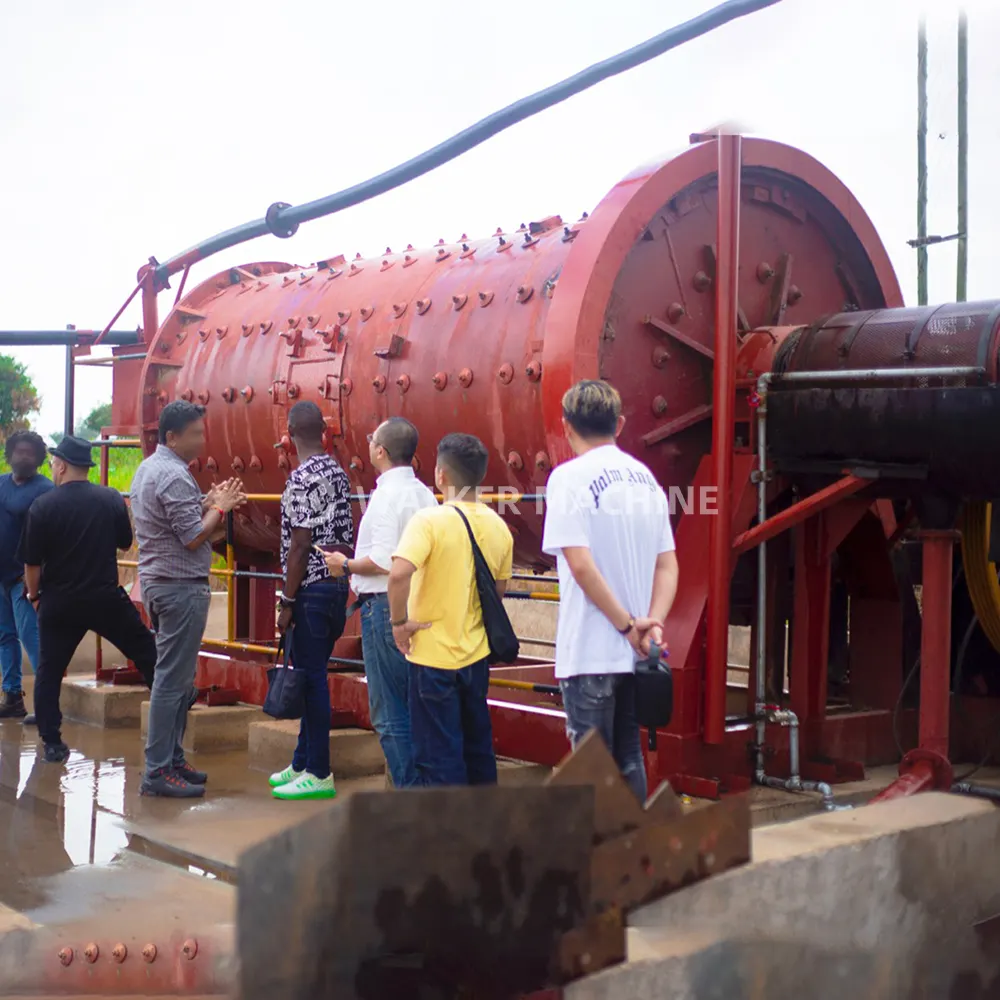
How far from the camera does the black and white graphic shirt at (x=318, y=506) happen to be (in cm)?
573

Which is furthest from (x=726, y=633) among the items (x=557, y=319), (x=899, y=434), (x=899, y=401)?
(x=557, y=319)

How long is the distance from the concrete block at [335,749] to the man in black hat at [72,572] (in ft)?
2.88

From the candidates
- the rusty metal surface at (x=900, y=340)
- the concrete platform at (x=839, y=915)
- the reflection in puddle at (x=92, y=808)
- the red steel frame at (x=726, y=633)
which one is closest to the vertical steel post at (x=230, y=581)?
the reflection in puddle at (x=92, y=808)

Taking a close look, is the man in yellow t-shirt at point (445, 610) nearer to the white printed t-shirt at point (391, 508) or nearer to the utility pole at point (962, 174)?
the white printed t-shirt at point (391, 508)

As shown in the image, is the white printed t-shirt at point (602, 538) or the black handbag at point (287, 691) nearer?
the white printed t-shirt at point (602, 538)

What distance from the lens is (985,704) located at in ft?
21.0

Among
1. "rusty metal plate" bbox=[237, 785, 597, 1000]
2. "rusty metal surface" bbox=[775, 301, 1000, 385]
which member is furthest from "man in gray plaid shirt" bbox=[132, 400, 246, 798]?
"rusty metal plate" bbox=[237, 785, 597, 1000]

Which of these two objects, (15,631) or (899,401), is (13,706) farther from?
(899,401)

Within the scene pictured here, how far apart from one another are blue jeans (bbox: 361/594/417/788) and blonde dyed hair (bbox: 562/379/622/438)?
1.52 m

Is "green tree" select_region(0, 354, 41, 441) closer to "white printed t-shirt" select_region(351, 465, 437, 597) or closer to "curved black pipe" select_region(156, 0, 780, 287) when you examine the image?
"curved black pipe" select_region(156, 0, 780, 287)

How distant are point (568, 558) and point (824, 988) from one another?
1.60m

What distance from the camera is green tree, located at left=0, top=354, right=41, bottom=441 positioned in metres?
46.3

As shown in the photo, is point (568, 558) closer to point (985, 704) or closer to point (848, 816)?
point (848, 816)

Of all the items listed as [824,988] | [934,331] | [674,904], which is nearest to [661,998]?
[674,904]
